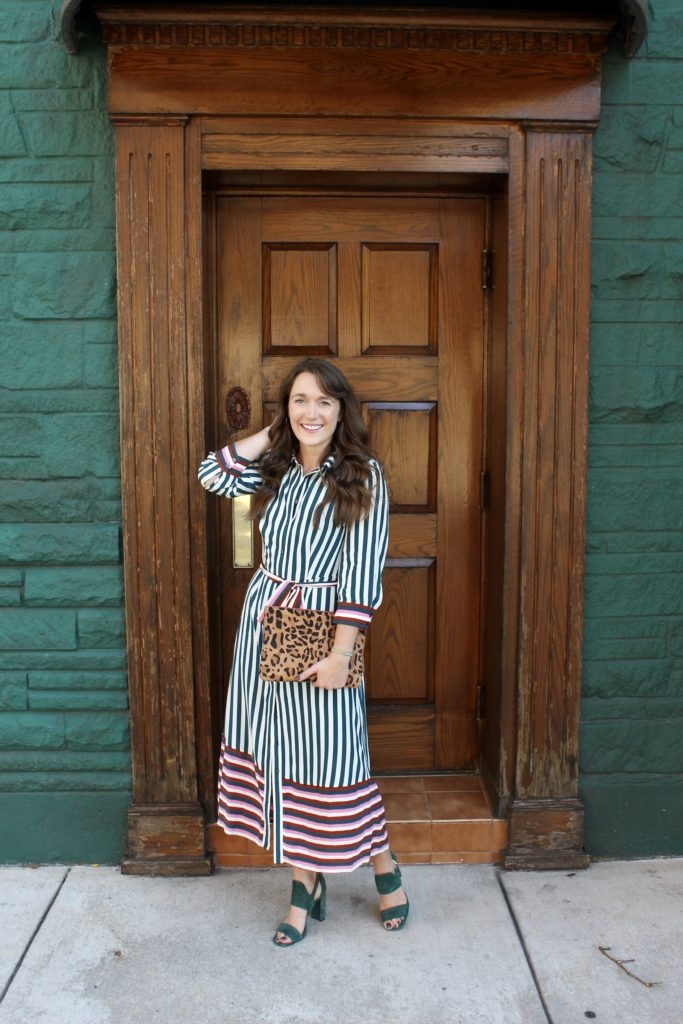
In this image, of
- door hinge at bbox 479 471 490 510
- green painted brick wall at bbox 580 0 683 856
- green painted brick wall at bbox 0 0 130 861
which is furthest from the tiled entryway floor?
door hinge at bbox 479 471 490 510

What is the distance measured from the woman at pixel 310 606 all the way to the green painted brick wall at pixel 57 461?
544 mm

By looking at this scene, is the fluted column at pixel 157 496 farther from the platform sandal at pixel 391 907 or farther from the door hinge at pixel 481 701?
the door hinge at pixel 481 701

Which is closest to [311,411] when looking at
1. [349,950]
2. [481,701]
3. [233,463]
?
[233,463]

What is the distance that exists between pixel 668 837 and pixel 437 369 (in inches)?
74.0

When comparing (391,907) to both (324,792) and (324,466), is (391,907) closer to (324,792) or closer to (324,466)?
(324,792)

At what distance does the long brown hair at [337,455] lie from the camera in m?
2.88

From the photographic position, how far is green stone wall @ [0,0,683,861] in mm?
3271

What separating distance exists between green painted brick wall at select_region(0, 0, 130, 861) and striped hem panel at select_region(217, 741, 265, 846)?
1.65 feet

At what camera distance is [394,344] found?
3.63 meters

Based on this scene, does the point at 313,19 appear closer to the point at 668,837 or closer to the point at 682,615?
the point at 682,615

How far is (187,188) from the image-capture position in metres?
3.24

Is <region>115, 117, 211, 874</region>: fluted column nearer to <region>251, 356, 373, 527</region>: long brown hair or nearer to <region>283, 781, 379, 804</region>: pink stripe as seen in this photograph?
<region>251, 356, 373, 527</region>: long brown hair

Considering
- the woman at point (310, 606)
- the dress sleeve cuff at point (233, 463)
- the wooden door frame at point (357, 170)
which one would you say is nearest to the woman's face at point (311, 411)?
the woman at point (310, 606)

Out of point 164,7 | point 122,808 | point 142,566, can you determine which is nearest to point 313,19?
point 164,7
